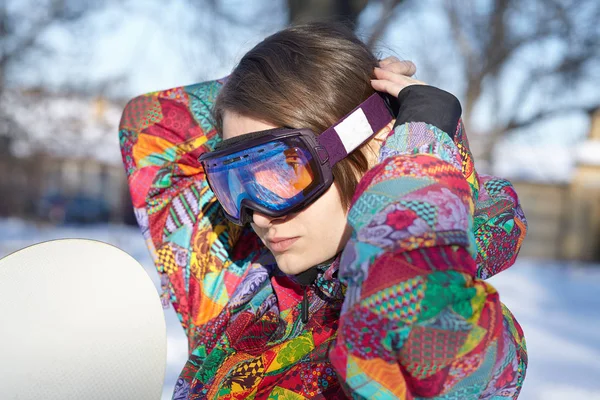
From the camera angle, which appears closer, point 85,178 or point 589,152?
point 589,152

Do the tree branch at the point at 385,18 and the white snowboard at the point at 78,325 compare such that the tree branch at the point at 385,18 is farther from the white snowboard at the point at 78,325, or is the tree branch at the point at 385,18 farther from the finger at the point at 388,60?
the white snowboard at the point at 78,325

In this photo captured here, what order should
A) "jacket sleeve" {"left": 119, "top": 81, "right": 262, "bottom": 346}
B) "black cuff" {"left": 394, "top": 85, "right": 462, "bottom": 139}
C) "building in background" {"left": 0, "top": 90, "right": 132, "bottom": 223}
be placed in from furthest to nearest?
"building in background" {"left": 0, "top": 90, "right": 132, "bottom": 223} → "jacket sleeve" {"left": 119, "top": 81, "right": 262, "bottom": 346} → "black cuff" {"left": 394, "top": 85, "right": 462, "bottom": 139}

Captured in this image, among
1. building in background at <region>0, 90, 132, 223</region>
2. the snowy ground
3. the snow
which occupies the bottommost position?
the snow

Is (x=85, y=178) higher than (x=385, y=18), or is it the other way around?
(x=385, y=18)

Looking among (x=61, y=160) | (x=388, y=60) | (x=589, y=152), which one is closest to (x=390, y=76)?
(x=388, y=60)

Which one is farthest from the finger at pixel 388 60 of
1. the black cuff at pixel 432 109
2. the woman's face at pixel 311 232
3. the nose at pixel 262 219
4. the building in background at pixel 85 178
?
the building in background at pixel 85 178

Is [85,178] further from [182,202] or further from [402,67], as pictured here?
[402,67]

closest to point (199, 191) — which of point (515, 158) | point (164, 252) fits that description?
point (164, 252)

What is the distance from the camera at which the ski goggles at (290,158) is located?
1.38 metres

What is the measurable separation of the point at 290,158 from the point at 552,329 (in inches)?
191

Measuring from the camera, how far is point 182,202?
6.30ft

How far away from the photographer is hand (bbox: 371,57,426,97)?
142 cm

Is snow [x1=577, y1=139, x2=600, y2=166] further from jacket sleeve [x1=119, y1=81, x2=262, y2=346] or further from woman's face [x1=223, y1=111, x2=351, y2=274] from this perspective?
woman's face [x1=223, y1=111, x2=351, y2=274]

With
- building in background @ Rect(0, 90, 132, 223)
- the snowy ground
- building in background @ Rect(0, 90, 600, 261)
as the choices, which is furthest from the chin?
building in background @ Rect(0, 90, 600, 261)
